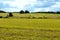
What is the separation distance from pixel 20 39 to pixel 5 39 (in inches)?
59.1

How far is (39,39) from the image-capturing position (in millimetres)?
21719

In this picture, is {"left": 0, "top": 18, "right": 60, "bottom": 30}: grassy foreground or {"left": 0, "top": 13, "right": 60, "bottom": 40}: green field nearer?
{"left": 0, "top": 13, "right": 60, "bottom": 40}: green field

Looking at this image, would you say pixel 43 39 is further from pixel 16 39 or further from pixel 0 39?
pixel 0 39

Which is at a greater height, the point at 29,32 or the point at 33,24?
the point at 29,32

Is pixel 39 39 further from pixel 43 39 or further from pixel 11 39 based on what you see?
pixel 11 39

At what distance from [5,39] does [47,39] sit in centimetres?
423

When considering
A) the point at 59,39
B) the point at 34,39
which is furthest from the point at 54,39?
the point at 34,39

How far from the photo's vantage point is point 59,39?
2178 cm

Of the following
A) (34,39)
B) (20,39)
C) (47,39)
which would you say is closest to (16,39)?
(20,39)

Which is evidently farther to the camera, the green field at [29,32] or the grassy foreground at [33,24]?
the grassy foreground at [33,24]

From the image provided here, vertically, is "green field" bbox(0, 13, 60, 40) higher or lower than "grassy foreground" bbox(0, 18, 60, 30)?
higher

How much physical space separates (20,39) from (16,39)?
0.40 metres

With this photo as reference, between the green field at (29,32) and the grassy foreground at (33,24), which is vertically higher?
the green field at (29,32)

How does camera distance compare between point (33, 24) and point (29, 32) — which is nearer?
point (29, 32)
